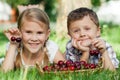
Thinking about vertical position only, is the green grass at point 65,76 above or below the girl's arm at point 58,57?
below

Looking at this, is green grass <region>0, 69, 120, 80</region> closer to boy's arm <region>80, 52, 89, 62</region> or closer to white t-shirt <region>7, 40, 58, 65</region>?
boy's arm <region>80, 52, 89, 62</region>

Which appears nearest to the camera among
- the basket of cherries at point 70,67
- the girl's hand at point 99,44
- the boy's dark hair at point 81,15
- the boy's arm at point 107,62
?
the basket of cherries at point 70,67

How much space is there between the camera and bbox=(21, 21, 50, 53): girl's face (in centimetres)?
517

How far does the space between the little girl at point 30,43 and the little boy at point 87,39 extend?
285 millimetres

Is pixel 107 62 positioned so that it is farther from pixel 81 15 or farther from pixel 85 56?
pixel 81 15

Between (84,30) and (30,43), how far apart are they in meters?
0.62

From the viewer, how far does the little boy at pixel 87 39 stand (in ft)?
17.0

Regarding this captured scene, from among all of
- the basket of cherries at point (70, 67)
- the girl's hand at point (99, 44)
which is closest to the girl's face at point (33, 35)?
the basket of cherries at point (70, 67)

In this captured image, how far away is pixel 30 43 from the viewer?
5180mm

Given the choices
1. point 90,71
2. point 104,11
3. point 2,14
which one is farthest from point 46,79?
point 2,14

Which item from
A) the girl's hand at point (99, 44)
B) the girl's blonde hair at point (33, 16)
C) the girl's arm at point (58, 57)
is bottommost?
the girl's arm at point (58, 57)

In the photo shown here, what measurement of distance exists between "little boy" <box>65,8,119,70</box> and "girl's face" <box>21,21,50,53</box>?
1.20 ft

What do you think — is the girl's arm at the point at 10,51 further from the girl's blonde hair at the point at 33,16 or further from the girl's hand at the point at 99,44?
the girl's hand at the point at 99,44

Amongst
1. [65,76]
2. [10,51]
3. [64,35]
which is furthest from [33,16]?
[64,35]
